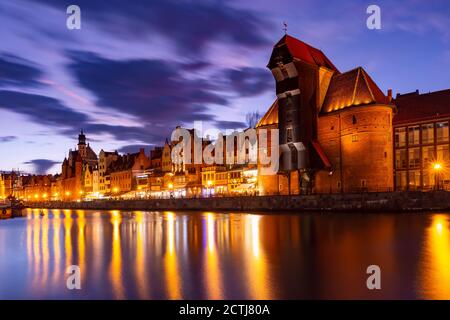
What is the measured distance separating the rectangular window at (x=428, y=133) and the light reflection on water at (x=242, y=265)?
82.7 ft

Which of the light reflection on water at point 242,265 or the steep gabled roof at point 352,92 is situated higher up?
the steep gabled roof at point 352,92

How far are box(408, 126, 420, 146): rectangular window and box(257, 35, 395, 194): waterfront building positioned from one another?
391cm

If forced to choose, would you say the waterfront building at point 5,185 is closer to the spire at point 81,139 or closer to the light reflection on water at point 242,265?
the spire at point 81,139

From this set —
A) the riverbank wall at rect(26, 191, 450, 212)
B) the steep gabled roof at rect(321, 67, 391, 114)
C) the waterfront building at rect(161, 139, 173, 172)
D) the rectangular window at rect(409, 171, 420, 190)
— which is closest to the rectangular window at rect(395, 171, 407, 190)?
the rectangular window at rect(409, 171, 420, 190)

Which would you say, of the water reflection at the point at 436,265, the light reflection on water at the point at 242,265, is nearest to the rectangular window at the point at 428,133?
the light reflection on water at the point at 242,265

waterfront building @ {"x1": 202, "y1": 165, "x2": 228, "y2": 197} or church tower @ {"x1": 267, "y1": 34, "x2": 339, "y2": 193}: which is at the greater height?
church tower @ {"x1": 267, "y1": 34, "x2": 339, "y2": 193}

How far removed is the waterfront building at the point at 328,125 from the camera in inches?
1919

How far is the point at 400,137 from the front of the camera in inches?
2136

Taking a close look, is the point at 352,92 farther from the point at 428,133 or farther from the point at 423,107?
the point at 428,133

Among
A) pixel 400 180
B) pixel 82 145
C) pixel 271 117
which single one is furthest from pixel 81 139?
pixel 400 180

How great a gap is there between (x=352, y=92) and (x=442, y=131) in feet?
36.5

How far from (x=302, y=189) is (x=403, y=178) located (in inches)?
506

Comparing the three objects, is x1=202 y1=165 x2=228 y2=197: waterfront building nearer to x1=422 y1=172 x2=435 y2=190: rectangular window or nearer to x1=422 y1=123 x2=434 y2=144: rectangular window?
x1=422 y1=172 x2=435 y2=190: rectangular window

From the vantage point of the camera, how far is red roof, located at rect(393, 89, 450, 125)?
5023cm
